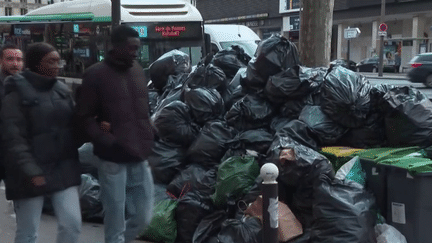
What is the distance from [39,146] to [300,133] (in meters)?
2.37

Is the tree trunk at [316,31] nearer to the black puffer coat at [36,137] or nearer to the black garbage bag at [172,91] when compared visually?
the black garbage bag at [172,91]

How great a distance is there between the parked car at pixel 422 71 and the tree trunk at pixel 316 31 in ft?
39.9

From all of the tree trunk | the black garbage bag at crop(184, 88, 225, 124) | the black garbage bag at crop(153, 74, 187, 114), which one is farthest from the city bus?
the black garbage bag at crop(184, 88, 225, 124)

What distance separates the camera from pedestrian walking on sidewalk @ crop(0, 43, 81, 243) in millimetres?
3072

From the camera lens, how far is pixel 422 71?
18.5m

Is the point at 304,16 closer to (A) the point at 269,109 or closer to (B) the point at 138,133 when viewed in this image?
(A) the point at 269,109

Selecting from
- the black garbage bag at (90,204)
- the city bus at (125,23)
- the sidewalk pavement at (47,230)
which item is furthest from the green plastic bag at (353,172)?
the city bus at (125,23)

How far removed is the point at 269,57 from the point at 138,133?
2.30 m

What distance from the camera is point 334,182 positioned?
4074 mm

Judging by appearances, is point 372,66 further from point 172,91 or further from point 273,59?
point 273,59

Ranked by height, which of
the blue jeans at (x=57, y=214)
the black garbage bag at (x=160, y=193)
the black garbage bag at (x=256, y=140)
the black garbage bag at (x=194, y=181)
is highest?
the black garbage bag at (x=256, y=140)

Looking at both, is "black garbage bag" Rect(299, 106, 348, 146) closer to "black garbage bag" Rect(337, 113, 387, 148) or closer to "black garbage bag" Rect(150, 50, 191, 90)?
"black garbage bag" Rect(337, 113, 387, 148)

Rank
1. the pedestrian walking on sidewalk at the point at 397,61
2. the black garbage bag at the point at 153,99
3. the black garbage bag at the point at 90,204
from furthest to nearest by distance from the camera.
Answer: the pedestrian walking on sidewalk at the point at 397,61, the black garbage bag at the point at 153,99, the black garbage bag at the point at 90,204

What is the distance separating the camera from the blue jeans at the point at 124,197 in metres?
3.36
